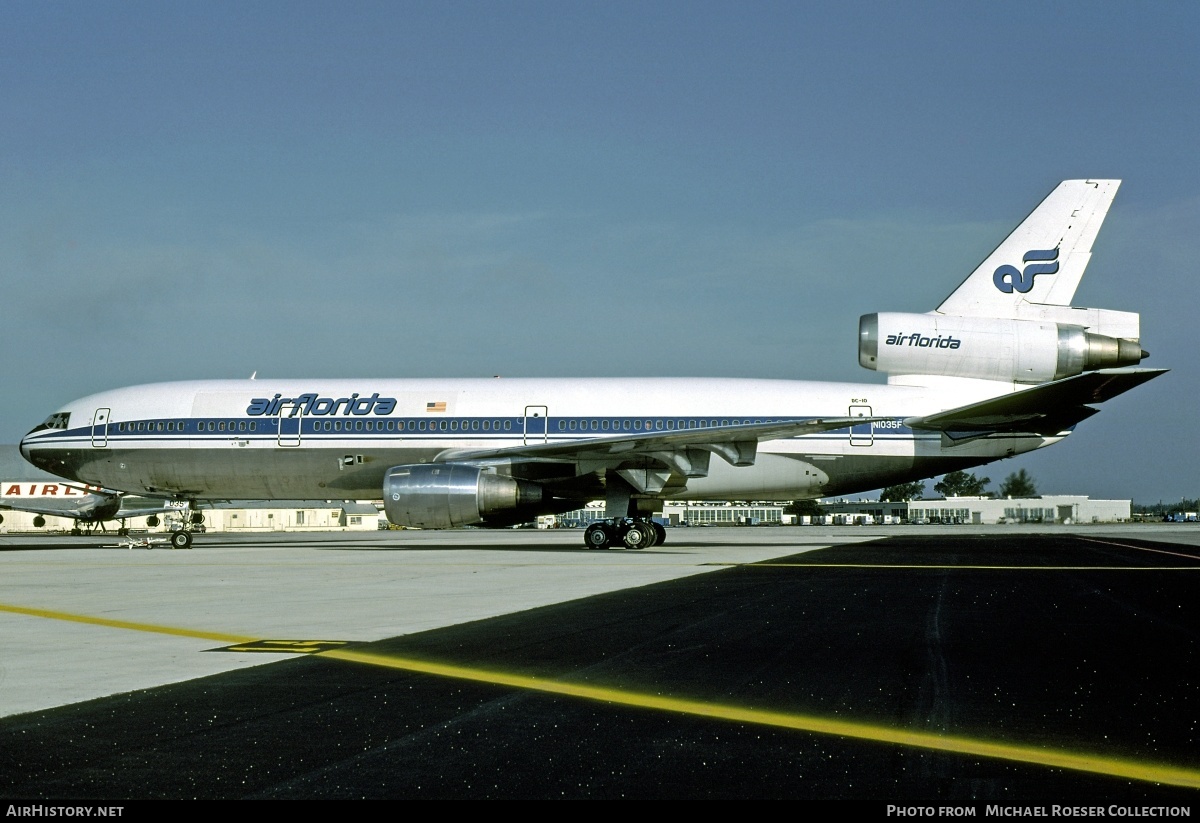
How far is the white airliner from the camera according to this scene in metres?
28.1

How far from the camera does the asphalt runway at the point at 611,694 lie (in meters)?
5.21

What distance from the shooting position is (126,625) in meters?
11.9

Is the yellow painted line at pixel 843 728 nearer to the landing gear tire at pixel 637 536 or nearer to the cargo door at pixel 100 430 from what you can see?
the landing gear tire at pixel 637 536

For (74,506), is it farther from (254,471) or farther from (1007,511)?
(1007,511)

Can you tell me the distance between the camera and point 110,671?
28.2ft

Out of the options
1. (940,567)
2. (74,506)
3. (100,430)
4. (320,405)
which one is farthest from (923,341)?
(74,506)

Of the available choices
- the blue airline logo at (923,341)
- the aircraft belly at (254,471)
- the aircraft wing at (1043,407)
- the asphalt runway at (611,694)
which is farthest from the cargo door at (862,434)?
the asphalt runway at (611,694)

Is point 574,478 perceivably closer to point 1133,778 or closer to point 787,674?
point 787,674

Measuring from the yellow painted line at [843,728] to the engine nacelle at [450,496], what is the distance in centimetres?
1726

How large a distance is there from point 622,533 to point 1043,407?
11039 mm

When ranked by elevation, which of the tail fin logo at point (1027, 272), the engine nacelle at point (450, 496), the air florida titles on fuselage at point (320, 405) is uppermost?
the tail fin logo at point (1027, 272)

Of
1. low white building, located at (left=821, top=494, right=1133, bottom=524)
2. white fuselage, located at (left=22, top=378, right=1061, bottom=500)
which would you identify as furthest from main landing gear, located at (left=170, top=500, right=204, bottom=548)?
low white building, located at (left=821, top=494, right=1133, bottom=524)

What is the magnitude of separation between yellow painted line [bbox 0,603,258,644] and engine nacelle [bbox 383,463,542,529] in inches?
492

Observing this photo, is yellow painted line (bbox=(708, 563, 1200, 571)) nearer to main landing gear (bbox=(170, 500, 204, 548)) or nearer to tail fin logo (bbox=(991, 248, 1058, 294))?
tail fin logo (bbox=(991, 248, 1058, 294))
